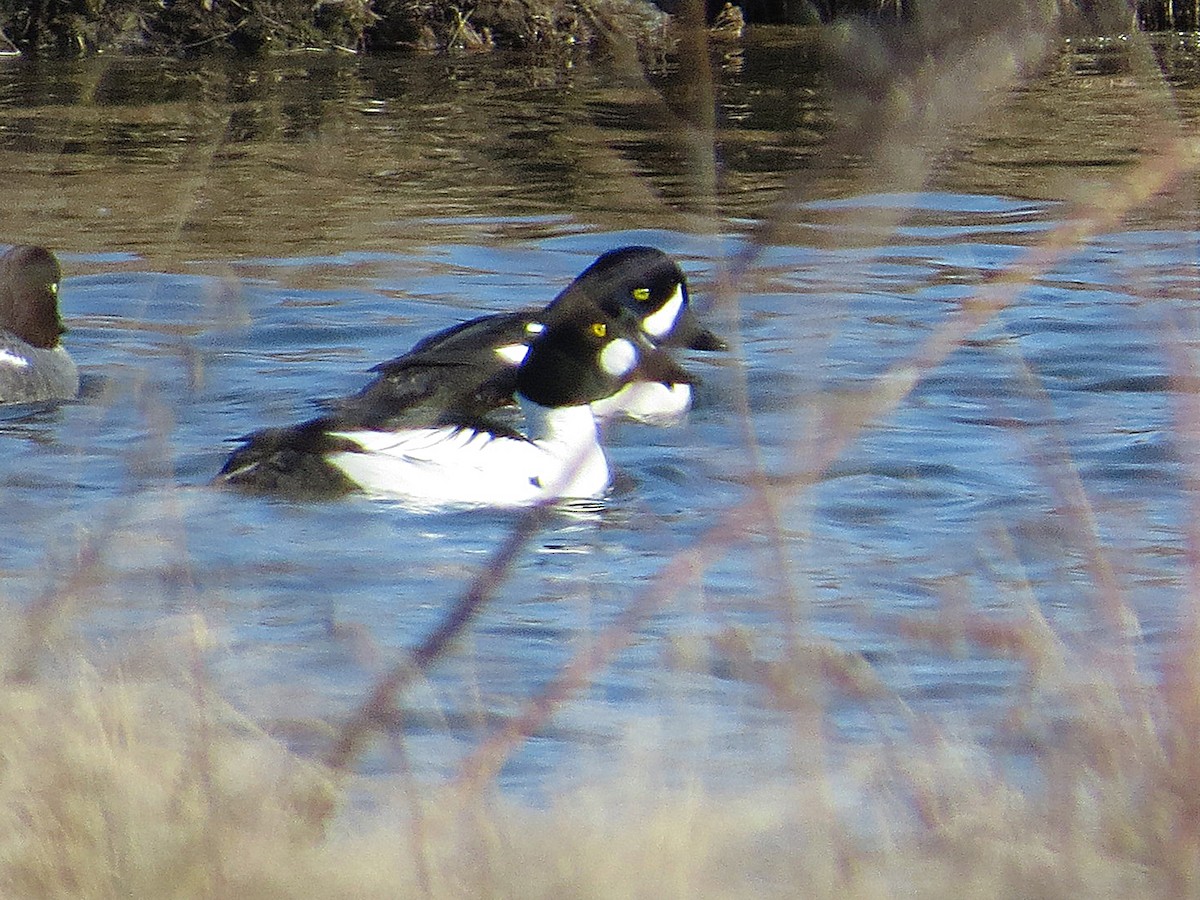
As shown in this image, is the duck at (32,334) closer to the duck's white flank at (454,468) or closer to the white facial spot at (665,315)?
the duck's white flank at (454,468)

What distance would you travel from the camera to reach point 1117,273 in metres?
9.09

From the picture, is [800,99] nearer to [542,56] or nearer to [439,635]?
[542,56]

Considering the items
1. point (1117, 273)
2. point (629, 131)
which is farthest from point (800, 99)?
point (1117, 273)

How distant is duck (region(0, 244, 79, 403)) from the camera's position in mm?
7414

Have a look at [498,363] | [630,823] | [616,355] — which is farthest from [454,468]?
[630,823]

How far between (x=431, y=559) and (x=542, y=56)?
42.7 ft

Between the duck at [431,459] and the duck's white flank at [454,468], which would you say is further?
the duck's white flank at [454,468]

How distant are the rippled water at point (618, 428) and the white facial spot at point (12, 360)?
0.65ft

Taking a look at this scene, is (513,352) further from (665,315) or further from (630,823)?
(630,823)

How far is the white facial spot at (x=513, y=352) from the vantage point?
727 centimetres

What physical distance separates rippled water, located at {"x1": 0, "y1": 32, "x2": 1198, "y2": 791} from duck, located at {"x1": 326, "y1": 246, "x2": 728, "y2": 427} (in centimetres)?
22

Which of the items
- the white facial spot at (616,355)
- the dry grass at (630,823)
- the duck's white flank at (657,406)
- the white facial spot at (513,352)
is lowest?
the duck's white flank at (657,406)

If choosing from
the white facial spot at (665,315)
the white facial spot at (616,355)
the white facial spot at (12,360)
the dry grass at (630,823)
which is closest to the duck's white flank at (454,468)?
the white facial spot at (616,355)

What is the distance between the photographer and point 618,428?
23.8 ft
